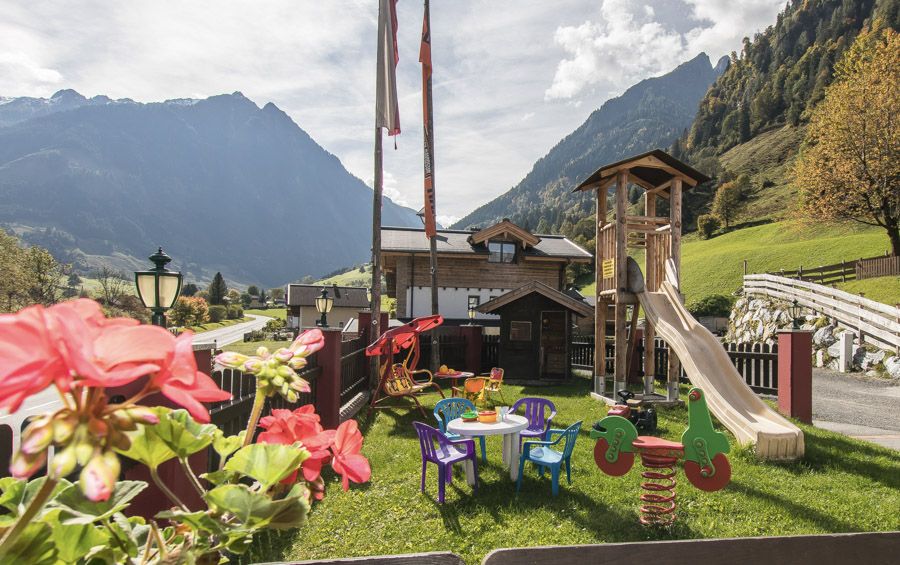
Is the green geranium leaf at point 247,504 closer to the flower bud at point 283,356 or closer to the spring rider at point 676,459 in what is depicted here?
the flower bud at point 283,356

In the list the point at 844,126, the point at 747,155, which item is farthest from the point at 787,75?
the point at 844,126

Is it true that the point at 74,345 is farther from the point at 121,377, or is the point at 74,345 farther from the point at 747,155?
the point at 747,155

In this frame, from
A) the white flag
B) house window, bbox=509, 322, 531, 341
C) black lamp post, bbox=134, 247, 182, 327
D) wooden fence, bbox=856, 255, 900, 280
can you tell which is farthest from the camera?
wooden fence, bbox=856, 255, 900, 280

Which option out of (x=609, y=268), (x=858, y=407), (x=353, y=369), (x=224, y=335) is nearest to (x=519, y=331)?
(x=609, y=268)

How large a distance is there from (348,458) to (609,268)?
10.8m

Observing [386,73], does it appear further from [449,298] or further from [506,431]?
[449,298]

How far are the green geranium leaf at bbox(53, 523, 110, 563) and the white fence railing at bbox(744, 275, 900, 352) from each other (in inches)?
772

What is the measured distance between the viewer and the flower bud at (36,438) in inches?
20.2

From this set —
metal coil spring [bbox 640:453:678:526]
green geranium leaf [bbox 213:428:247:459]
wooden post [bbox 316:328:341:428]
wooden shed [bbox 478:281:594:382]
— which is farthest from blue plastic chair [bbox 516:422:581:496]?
wooden shed [bbox 478:281:594:382]

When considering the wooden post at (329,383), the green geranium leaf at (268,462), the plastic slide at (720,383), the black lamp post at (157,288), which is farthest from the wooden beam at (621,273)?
the green geranium leaf at (268,462)

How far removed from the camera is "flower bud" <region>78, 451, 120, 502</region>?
1.71 ft

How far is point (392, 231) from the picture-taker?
2716 centimetres

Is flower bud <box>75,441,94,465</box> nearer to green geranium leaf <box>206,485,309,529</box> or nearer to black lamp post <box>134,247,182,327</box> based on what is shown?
green geranium leaf <box>206,485,309,529</box>

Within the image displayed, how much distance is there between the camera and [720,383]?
8008 mm
